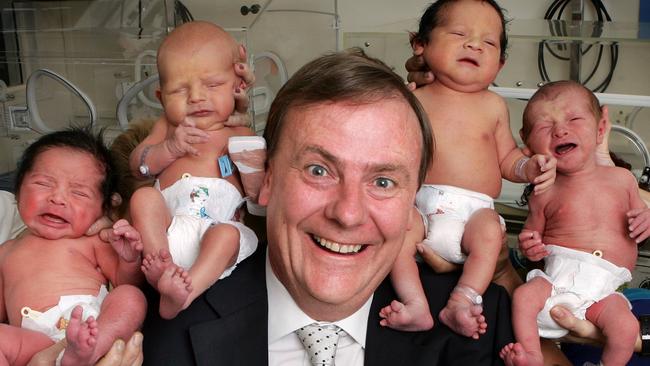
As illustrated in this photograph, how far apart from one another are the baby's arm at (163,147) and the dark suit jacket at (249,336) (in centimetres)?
37

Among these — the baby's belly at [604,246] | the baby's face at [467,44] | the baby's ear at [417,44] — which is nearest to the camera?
A: the baby's belly at [604,246]

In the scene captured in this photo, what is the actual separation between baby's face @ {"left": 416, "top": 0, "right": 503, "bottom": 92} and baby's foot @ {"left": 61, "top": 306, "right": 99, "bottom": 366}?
126 centimetres

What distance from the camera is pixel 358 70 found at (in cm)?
171

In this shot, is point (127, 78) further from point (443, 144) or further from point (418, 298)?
point (418, 298)

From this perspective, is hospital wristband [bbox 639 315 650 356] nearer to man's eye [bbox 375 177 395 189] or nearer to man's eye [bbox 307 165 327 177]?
man's eye [bbox 375 177 395 189]

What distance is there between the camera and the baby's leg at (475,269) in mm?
1771

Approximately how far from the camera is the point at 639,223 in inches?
76.7

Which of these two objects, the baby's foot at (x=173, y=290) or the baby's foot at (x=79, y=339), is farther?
the baby's foot at (x=173, y=290)

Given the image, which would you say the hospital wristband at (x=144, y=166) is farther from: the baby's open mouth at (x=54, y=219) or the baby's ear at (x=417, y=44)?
the baby's ear at (x=417, y=44)

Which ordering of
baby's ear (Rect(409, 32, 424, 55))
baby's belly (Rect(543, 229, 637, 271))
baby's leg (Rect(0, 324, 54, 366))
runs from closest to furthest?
1. baby's leg (Rect(0, 324, 54, 366))
2. baby's belly (Rect(543, 229, 637, 271))
3. baby's ear (Rect(409, 32, 424, 55))

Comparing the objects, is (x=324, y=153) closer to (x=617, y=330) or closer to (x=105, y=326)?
(x=105, y=326)

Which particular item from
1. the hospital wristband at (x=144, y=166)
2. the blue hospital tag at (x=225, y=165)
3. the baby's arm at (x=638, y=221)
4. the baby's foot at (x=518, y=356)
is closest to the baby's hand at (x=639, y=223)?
the baby's arm at (x=638, y=221)

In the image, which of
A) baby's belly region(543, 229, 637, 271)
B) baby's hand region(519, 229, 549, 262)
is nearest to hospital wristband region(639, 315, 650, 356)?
baby's belly region(543, 229, 637, 271)

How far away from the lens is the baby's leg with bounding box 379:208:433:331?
1762mm
